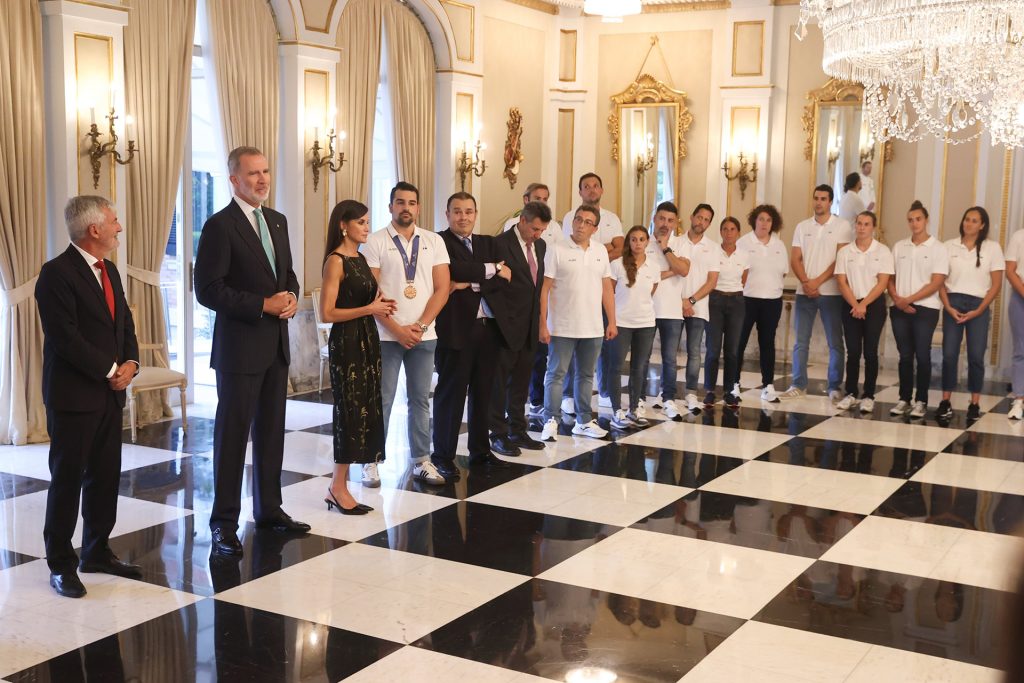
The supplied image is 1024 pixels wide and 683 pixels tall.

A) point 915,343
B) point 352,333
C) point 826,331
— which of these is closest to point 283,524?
point 352,333

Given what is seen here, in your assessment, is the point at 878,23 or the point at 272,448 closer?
the point at 272,448

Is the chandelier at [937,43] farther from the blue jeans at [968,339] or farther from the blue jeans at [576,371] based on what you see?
the blue jeans at [576,371]

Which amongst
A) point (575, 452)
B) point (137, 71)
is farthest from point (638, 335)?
point (137, 71)

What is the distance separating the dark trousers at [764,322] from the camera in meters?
7.89

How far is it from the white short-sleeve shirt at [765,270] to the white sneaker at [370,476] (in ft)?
12.3

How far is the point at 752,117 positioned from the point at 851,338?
3.29 metres

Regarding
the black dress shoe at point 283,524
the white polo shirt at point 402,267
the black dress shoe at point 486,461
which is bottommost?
the black dress shoe at point 486,461

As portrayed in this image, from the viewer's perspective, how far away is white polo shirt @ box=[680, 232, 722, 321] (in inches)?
289

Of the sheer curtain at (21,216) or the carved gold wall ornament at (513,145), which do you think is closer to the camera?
the sheer curtain at (21,216)

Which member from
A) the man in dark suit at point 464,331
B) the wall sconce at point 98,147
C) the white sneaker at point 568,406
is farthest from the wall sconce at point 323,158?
the man in dark suit at point 464,331

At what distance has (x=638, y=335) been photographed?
6.76 meters

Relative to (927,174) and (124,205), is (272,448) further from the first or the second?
(927,174)

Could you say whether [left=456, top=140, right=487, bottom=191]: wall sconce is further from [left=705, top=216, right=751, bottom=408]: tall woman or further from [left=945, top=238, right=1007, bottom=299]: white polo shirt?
[left=945, top=238, right=1007, bottom=299]: white polo shirt

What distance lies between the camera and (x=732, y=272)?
7.61 meters
